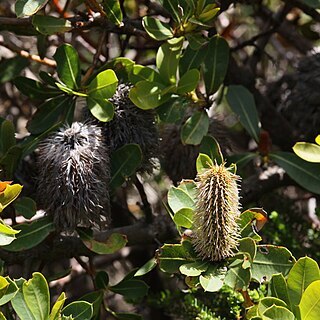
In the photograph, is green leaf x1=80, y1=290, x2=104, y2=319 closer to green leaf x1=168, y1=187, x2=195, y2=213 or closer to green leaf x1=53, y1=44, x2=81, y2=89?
green leaf x1=168, y1=187, x2=195, y2=213

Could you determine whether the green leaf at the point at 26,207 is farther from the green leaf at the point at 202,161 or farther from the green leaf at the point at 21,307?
the green leaf at the point at 202,161

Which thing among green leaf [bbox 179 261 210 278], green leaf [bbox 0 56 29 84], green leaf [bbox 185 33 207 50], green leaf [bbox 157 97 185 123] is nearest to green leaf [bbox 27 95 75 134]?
green leaf [bbox 157 97 185 123]

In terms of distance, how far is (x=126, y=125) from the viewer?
173 centimetres

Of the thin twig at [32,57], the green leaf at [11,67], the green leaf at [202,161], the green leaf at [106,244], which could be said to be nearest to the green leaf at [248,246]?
the green leaf at [202,161]

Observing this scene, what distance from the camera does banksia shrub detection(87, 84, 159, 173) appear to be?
5.68 ft

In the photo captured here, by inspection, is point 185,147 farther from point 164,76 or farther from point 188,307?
point 188,307

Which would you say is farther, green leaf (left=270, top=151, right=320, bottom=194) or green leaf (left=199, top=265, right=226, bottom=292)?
green leaf (left=270, top=151, right=320, bottom=194)

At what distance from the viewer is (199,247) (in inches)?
57.8

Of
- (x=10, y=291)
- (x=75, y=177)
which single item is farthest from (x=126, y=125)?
(x=10, y=291)

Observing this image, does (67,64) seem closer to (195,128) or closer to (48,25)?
(48,25)

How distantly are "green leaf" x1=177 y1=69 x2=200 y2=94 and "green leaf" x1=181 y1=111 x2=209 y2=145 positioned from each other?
3.7 inches

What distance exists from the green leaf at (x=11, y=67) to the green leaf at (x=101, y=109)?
1.97 ft

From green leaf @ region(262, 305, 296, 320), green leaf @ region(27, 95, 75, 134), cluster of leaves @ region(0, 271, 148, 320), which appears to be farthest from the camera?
green leaf @ region(27, 95, 75, 134)

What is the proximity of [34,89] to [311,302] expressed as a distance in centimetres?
91
